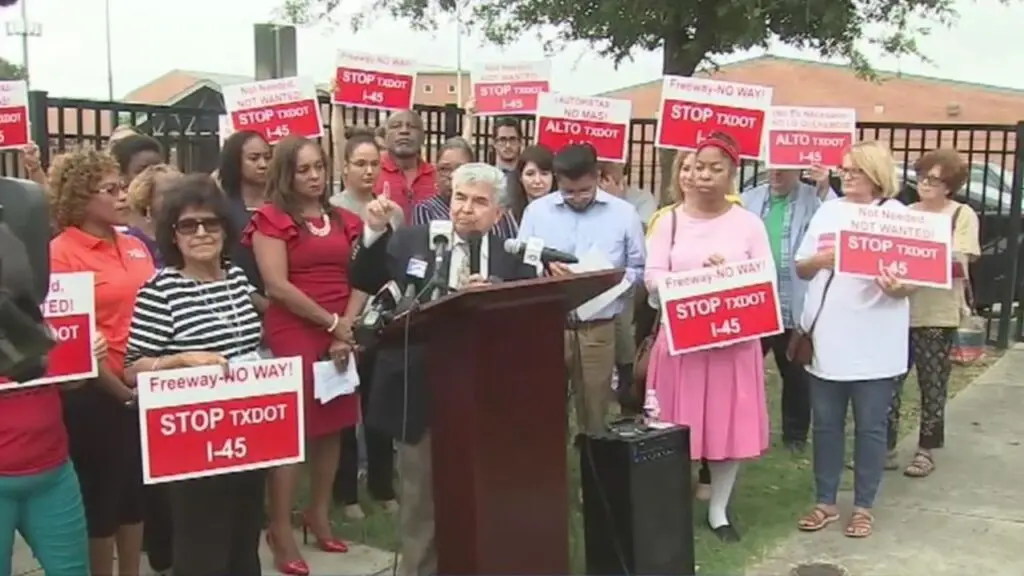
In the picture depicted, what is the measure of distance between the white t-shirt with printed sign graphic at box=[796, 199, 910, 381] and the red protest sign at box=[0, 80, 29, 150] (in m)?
4.20

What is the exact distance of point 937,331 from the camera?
21.0 feet

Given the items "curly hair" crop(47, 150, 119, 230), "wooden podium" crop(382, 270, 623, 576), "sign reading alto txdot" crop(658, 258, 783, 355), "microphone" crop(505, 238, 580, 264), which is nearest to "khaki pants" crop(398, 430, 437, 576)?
"wooden podium" crop(382, 270, 623, 576)

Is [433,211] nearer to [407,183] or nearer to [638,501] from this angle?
[407,183]

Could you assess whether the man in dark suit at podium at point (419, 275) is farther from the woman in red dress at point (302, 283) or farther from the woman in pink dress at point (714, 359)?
the woman in pink dress at point (714, 359)

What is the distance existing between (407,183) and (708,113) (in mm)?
1860

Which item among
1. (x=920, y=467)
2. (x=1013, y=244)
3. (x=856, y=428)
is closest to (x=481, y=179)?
(x=856, y=428)

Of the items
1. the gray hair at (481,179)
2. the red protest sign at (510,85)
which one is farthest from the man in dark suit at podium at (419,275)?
the red protest sign at (510,85)

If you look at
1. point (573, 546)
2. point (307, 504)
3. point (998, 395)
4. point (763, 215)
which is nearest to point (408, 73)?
point (763, 215)

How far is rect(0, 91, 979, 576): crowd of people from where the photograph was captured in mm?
3717

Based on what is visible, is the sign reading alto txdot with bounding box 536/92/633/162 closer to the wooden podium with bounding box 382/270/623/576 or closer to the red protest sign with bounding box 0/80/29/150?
the red protest sign with bounding box 0/80/29/150

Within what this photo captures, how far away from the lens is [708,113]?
6785 mm

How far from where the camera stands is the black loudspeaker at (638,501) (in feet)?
14.9

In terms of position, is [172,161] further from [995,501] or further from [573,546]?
[995,501]

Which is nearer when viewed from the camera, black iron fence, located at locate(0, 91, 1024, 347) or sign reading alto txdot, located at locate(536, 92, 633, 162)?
black iron fence, located at locate(0, 91, 1024, 347)
